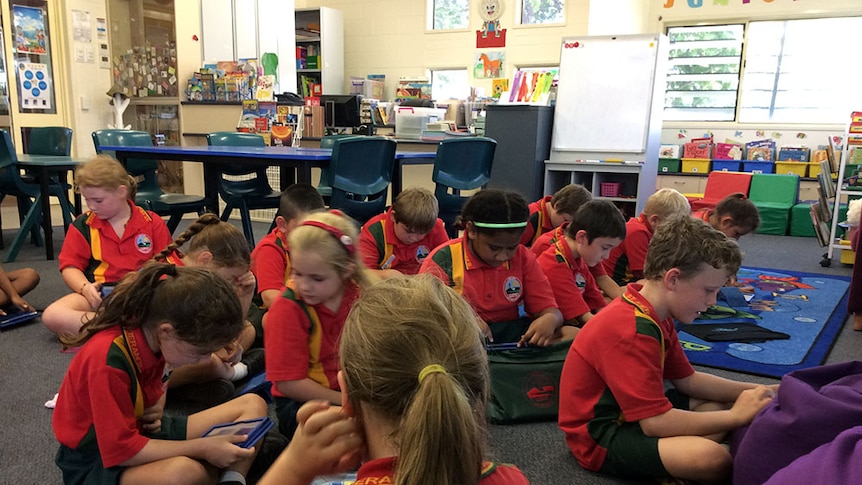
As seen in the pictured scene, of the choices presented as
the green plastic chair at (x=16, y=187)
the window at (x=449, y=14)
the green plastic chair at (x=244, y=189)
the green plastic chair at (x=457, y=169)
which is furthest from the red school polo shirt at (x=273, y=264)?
the window at (x=449, y=14)

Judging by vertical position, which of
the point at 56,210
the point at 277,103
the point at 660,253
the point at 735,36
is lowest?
the point at 56,210

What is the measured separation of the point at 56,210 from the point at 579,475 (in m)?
5.94

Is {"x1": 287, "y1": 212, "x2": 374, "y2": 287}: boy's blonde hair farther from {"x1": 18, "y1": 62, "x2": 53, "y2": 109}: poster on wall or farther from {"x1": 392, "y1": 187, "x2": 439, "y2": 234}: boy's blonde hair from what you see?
{"x1": 18, "y1": 62, "x2": 53, "y2": 109}: poster on wall

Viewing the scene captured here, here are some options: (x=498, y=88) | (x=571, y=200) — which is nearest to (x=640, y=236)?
(x=571, y=200)

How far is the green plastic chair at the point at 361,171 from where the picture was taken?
326cm

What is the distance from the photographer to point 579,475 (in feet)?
5.40

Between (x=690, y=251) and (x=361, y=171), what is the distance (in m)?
2.18

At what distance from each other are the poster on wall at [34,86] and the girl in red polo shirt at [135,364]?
19.5 ft

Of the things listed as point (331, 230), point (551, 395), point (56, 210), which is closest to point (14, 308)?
point (331, 230)

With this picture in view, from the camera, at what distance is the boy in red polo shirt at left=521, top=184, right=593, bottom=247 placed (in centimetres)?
287

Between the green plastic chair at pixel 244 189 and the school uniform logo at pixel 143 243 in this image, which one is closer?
the school uniform logo at pixel 143 243

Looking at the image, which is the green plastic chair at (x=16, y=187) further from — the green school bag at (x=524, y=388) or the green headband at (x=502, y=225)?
the green school bag at (x=524, y=388)

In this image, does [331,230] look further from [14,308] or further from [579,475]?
[14,308]

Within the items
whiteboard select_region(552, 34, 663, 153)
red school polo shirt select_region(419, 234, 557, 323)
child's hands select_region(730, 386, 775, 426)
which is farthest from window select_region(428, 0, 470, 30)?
child's hands select_region(730, 386, 775, 426)
